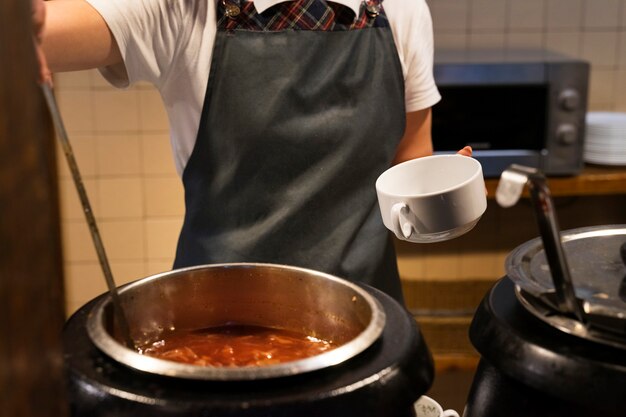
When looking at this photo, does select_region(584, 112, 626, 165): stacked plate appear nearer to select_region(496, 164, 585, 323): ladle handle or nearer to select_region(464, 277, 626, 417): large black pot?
select_region(464, 277, 626, 417): large black pot

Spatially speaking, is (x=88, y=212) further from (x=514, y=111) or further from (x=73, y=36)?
(x=514, y=111)

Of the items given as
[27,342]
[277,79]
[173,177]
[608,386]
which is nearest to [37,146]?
[27,342]

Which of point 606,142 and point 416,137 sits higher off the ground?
point 416,137

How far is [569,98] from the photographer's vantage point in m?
2.69

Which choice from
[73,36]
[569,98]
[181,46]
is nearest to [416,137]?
[181,46]

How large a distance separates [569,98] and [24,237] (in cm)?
249

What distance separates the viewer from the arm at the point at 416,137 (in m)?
1.82

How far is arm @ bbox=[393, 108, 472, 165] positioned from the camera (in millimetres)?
1817

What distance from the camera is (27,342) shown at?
452mm

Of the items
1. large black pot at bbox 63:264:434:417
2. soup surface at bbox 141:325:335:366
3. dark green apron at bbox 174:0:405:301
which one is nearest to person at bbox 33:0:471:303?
dark green apron at bbox 174:0:405:301

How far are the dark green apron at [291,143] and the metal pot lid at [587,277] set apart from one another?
0.55m

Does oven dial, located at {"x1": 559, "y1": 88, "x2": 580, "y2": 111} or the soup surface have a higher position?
the soup surface

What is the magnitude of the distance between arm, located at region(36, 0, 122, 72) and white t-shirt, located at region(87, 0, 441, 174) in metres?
0.02

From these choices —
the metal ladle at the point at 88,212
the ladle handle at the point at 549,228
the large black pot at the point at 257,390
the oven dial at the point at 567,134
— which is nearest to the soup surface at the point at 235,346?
the metal ladle at the point at 88,212
